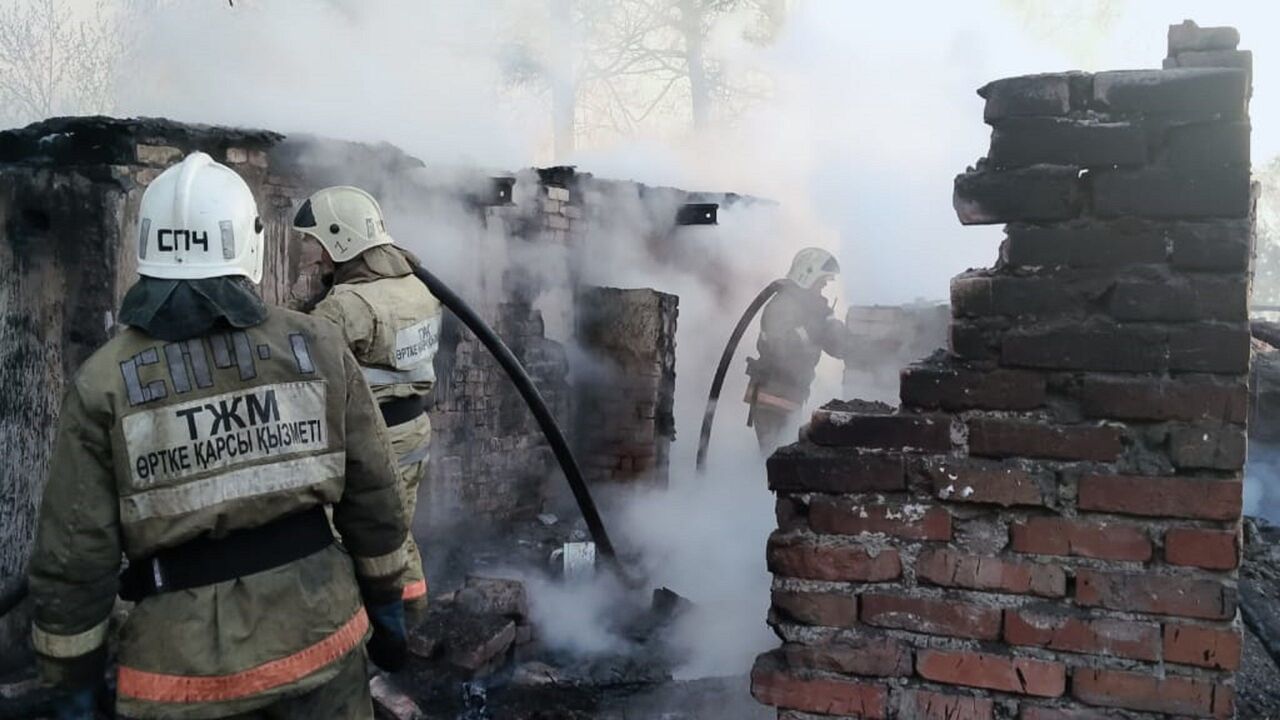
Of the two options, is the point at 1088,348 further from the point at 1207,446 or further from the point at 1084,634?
the point at 1084,634

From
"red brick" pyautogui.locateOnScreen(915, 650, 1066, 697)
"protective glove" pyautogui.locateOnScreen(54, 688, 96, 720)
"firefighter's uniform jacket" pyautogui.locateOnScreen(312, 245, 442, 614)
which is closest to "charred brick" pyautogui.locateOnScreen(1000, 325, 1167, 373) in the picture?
"red brick" pyautogui.locateOnScreen(915, 650, 1066, 697)

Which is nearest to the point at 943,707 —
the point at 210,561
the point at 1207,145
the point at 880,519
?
the point at 880,519

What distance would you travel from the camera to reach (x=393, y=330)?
13.8 feet

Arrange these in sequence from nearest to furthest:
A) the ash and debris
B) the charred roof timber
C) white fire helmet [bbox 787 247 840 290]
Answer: the ash and debris → white fire helmet [bbox 787 247 840 290] → the charred roof timber

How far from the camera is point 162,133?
4742mm

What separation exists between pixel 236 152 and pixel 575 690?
11.0 feet

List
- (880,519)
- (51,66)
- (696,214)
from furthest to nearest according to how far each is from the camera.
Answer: (51,66), (696,214), (880,519)

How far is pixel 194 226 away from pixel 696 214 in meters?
7.26

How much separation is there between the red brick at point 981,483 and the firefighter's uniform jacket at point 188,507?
152 cm

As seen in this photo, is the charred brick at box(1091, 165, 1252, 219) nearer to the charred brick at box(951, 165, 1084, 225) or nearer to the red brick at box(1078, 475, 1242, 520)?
the charred brick at box(951, 165, 1084, 225)

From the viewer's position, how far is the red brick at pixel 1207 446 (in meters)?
2.11

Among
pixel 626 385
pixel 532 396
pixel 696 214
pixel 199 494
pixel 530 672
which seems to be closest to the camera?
pixel 199 494

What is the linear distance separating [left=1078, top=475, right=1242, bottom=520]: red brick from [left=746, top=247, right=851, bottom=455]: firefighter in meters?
6.60

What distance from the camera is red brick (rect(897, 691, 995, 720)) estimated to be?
2.23 meters
